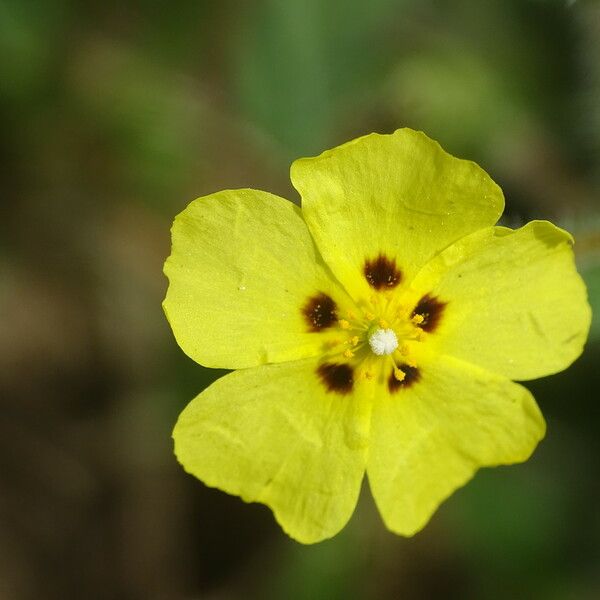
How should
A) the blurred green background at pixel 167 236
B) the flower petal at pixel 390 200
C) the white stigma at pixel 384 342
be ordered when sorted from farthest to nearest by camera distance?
the blurred green background at pixel 167 236 → the white stigma at pixel 384 342 → the flower petal at pixel 390 200

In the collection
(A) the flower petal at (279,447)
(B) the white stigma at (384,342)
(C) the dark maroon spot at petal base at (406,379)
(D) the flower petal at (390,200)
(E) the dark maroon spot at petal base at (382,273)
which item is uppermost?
(D) the flower petal at (390,200)

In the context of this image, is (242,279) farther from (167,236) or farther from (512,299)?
(167,236)

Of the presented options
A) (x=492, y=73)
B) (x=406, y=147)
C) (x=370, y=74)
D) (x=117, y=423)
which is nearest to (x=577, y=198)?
(x=492, y=73)

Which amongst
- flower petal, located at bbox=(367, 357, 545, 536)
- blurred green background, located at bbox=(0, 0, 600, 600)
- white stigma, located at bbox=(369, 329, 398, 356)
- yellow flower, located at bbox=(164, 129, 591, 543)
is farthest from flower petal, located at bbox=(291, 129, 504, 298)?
blurred green background, located at bbox=(0, 0, 600, 600)

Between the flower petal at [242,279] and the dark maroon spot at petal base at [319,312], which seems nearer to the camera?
the flower petal at [242,279]

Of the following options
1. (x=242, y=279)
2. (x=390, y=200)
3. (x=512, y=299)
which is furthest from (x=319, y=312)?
(x=512, y=299)

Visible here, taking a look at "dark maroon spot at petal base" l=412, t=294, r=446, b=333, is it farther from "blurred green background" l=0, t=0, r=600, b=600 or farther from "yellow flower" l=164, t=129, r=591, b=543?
"blurred green background" l=0, t=0, r=600, b=600

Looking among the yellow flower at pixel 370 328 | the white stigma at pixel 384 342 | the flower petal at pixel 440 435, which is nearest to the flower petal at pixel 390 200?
the yellow flower at pixel 370 328

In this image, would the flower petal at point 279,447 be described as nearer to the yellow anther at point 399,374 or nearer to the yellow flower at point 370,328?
the yellow flower at point 370,328
